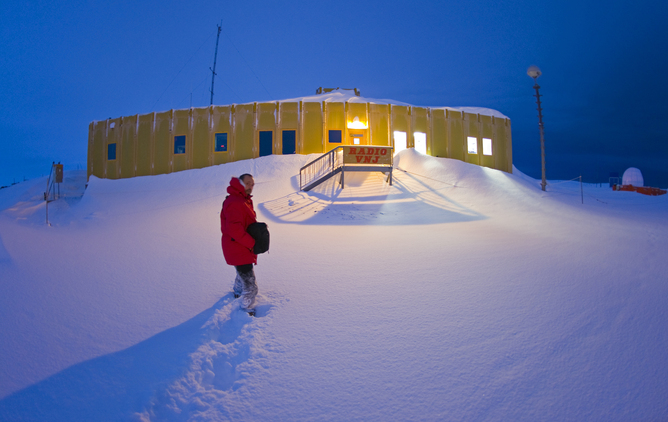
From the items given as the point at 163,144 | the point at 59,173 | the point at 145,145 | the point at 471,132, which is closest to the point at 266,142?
the point at 163,144

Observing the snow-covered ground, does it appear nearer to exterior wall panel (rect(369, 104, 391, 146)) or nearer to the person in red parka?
the person in red parka

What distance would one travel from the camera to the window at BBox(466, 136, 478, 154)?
23953mm

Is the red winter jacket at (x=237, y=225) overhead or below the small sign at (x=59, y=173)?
below

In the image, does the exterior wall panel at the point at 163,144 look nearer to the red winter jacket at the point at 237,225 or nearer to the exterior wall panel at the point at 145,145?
the exterior wall panel at the point at 145,145

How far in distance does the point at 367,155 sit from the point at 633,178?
33.7m

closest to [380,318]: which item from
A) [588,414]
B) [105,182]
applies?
[588,414]

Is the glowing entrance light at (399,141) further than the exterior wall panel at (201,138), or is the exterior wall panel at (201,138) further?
the glowing entrance light at (399,141)

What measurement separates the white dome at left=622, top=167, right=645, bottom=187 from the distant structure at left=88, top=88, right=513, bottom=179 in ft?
70.8

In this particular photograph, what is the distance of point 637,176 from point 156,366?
43845 mm

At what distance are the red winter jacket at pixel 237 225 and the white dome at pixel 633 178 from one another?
42033 mm

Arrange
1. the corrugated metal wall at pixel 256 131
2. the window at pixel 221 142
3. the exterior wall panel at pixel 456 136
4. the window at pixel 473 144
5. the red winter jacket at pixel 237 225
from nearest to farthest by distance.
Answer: the red winter jacket at pixel 237 225, the corrugated metal wall at pixel 256 131, the window at pixel 221 142, the exterior wall panel at pixel 456 136, the window at pixel 473 144

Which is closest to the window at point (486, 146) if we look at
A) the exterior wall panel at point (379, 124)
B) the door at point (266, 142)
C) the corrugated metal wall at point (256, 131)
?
the corrugated metal wall at point (256, 131)

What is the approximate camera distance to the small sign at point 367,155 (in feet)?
47.5

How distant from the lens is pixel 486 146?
24766 millimetres
